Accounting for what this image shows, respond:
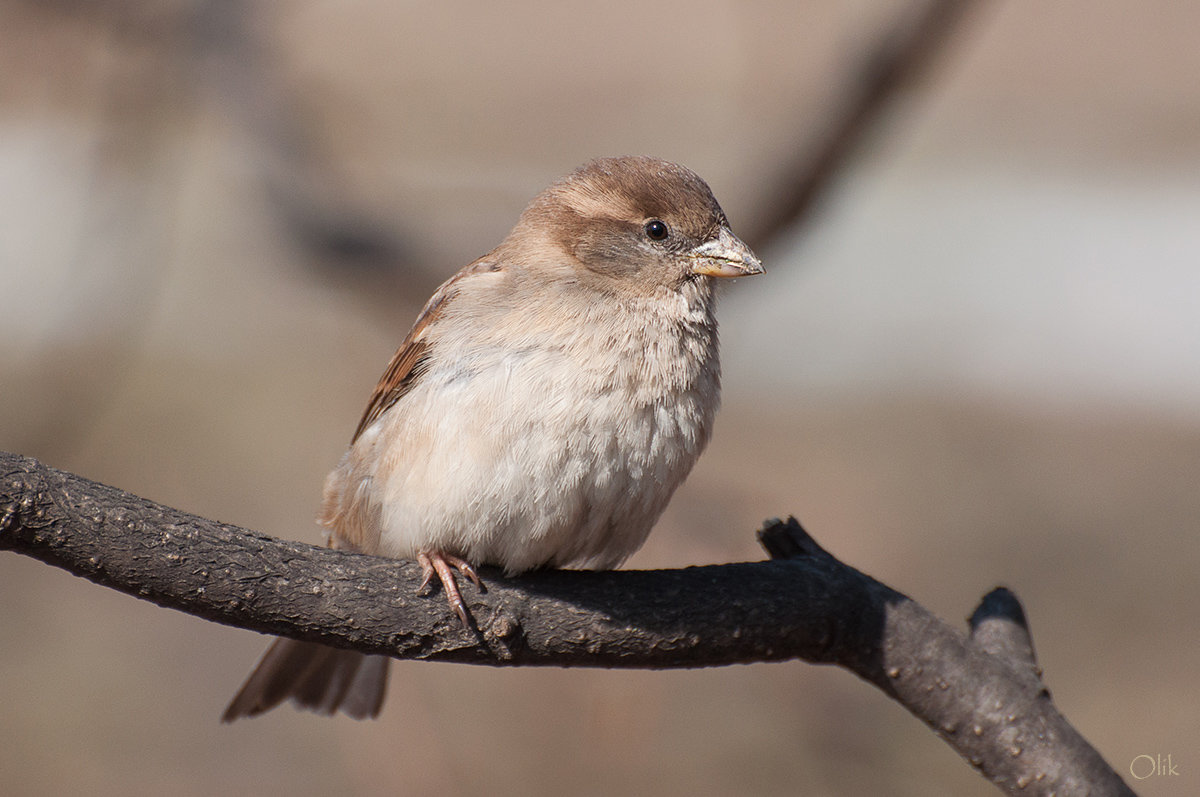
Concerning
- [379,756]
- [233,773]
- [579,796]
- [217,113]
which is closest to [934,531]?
[579,796]

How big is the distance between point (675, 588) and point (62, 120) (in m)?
2.81

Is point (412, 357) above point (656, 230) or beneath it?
beneath

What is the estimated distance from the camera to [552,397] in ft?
8.09

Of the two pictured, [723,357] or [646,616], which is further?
[723,357]

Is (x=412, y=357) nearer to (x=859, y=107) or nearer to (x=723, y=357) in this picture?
(x=859, y=107)

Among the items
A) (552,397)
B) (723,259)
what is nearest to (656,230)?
(723,259)

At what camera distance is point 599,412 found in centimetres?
247

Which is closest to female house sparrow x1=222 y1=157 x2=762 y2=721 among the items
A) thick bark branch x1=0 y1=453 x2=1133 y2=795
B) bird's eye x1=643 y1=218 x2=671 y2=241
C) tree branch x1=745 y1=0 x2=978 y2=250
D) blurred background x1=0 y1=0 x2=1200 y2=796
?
bird's eye x1=643 y1=218 x2=671 y2=241

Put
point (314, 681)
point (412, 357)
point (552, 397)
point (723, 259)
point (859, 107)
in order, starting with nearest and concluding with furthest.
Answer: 1. point (552, 397)
2. point (723, 259)
3. point (412, 357)
4. point (314, 681)
5. point (859, 107)

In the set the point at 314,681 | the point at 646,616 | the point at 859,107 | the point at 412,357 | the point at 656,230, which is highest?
the point at 859,107

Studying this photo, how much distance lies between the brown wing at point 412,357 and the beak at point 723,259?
1.57 ft

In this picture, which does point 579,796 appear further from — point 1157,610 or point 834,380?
point 834,380

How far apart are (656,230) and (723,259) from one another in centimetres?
17

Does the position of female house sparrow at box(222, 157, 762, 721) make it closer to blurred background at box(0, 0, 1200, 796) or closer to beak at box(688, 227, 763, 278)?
beak at box(688, 227, 763, 278)
